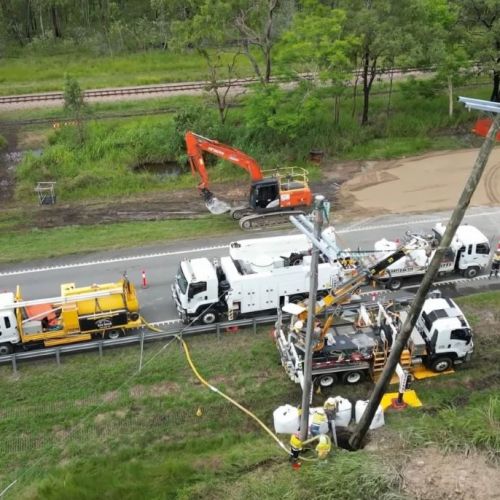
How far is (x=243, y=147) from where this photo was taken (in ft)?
127


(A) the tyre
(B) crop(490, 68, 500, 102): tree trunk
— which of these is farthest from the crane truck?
(B) crop(490, 68, 500, 102): tree trunk

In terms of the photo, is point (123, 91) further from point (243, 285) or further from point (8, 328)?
point (8, 328)

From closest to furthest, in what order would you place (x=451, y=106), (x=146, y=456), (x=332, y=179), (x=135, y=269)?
(x=146, y=456) → (x=135, y=269) → (x=332, y=179) → (x=451, y=106)

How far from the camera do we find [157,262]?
2723cm

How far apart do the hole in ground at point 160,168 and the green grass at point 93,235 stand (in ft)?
25.0

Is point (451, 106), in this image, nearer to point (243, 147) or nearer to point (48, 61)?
point (243, 147)

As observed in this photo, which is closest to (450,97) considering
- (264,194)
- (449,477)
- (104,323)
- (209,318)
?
(264,194)

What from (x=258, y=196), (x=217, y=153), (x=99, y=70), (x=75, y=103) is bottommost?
(x=258, y=196)

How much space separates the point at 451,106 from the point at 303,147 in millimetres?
11843

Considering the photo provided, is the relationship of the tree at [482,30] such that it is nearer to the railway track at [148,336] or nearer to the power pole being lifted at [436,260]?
the railway track at [148,336]

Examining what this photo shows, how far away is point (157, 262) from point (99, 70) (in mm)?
33356

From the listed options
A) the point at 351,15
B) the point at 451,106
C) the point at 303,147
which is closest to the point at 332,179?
the point at 303,147

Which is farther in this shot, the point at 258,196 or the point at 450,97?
the point at 450,97

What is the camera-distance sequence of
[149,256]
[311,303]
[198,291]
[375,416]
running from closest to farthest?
[311,303], [375,416], [198,291], [149,256]
